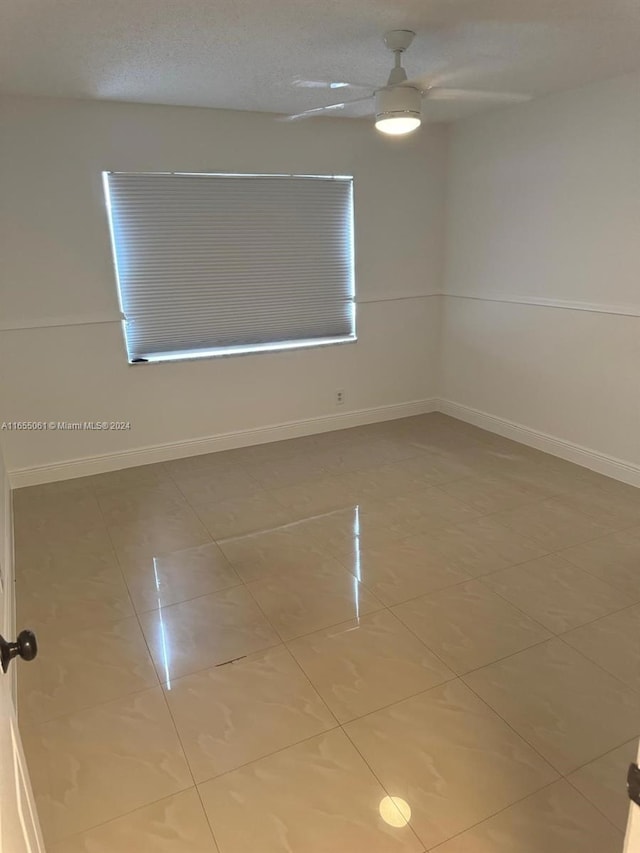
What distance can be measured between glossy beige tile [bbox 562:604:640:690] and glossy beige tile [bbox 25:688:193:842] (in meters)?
1.52

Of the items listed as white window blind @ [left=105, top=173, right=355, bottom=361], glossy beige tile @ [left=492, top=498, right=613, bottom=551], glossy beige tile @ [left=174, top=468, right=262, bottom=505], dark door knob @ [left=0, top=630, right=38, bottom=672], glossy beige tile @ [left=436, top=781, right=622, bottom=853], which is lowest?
glossy beige tile @ [left=436, top=781, right=622, bottom=853]

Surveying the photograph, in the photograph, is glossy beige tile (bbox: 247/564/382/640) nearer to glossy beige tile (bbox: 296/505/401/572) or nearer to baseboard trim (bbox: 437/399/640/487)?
glossy beige tile (bbox: 296/505/401/572)

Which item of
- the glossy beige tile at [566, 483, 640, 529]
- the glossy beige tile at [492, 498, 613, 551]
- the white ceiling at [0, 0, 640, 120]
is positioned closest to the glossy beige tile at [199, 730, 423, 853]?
the glossy beige tile at [492, 498, 613, 551]

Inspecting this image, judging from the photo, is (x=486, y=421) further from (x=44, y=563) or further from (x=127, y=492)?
(x=44, y=563)

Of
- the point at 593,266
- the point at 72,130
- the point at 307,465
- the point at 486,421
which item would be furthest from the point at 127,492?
the point at 593,266

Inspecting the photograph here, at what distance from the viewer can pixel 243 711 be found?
6.66 feet

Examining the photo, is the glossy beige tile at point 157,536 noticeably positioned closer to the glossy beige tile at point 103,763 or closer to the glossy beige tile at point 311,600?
the glossy beige tile at point 311,600

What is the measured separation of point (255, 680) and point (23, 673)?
2.93 feet

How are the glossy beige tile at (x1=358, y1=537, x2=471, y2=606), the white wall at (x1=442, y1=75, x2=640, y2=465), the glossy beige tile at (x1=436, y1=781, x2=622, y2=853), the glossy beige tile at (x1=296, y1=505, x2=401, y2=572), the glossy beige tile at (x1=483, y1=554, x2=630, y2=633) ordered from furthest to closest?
the white wall at (x1=442, y1=75, x2=640, y2=465)
the glossy beige tile at (x1=296, y1=505, x2=401, y2=572)
the glossy beige tile at (x1=358, y1=537, x2=471, y2=606)
the glossy beige tile at (x1=483, y1=554, x2=630, y2=633)
the glossy beige tile at (x1=436, y1=781, x2=622, y2=853)

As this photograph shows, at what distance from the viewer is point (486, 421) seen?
187 inches

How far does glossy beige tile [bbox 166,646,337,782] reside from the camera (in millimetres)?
1878

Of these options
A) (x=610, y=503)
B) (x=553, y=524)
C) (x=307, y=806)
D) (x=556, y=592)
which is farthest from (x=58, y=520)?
(x=610, y=503)

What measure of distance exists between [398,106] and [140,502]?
8.61 feet

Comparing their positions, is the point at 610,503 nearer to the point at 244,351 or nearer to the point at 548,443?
the point at 548,443
